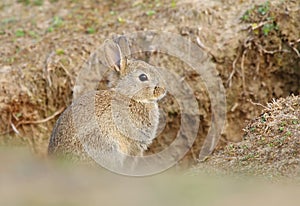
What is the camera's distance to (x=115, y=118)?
6.29 meters

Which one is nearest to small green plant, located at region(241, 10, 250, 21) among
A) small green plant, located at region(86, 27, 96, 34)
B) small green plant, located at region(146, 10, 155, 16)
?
small green plant, located at region(146, 10, 155, 16)

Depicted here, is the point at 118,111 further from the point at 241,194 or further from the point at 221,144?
the point at 241,194

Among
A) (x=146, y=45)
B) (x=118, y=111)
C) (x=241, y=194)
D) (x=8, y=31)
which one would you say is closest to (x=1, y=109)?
(x=8, y=31)

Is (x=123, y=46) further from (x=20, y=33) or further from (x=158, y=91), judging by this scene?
(x=20, y=33)

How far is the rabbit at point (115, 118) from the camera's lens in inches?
239

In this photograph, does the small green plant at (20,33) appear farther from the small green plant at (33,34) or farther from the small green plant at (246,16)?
the small green plant at (246,16)

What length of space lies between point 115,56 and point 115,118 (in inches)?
24.2

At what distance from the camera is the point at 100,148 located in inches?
238

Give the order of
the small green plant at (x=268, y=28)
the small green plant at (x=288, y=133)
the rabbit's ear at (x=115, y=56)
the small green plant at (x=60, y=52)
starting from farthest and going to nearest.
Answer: the small green plant at (x=60, y=52)
the small green plant at (x=268, y=28)
the rabbit's ear at (x=115, y=56)
the small green plant at (x=288, y=133)

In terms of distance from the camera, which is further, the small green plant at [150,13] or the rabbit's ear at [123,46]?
the small green plant at [150,13]

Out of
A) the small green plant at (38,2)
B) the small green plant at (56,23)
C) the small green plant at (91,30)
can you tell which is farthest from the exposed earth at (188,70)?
the small green plant at (38,2)

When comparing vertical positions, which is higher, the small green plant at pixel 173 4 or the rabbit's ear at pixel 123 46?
the rabbit's ear at pixel 123 46

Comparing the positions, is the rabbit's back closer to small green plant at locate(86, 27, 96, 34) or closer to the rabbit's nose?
the rabbit's nose

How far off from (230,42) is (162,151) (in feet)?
5.45
